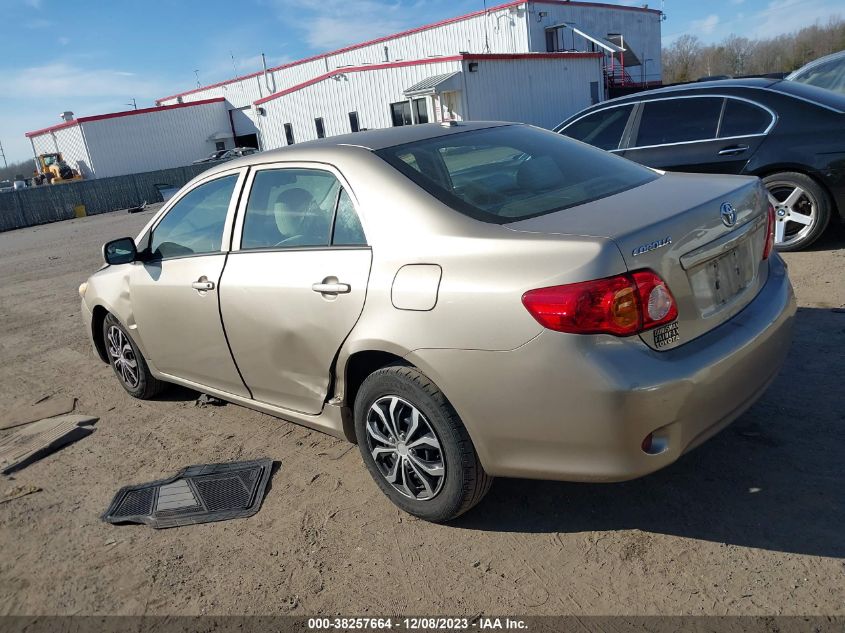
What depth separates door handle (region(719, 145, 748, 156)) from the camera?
629 centimetres

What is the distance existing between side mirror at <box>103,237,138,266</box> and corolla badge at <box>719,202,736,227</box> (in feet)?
11.7

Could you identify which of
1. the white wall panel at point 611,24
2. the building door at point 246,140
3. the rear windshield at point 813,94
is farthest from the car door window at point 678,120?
the building door at point 246,140

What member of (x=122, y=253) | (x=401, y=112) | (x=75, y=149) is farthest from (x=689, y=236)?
(x=75, y=149)

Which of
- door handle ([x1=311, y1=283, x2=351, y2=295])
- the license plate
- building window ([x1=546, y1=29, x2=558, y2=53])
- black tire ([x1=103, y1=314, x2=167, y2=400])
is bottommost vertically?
black tire ([x1=103, y1=314, x2=167, y2=400])

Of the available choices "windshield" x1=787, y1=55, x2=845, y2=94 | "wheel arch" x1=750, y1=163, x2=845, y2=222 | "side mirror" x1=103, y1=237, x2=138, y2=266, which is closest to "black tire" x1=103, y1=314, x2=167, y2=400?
"side mirror" x1=103, y1=237, x2=138, y2=266

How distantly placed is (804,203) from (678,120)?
1.43 meters

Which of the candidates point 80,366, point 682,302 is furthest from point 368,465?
point 80,366

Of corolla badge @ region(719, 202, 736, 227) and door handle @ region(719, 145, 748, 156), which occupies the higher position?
corolla badge @ region(719, 202, 736, 227)

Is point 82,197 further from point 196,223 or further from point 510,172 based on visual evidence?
point 510,172

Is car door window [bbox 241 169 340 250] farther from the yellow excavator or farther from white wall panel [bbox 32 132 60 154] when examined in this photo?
white wall panel [bbox 32 132 60 154]

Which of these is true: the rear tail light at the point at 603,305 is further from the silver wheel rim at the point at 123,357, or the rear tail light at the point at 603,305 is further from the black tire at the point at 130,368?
the silver wheel rim at the point at 123,357

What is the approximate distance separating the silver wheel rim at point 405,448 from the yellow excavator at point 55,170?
45163mm

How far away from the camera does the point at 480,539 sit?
2.99 metres

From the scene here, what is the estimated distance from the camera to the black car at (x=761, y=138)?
593 centimetres
